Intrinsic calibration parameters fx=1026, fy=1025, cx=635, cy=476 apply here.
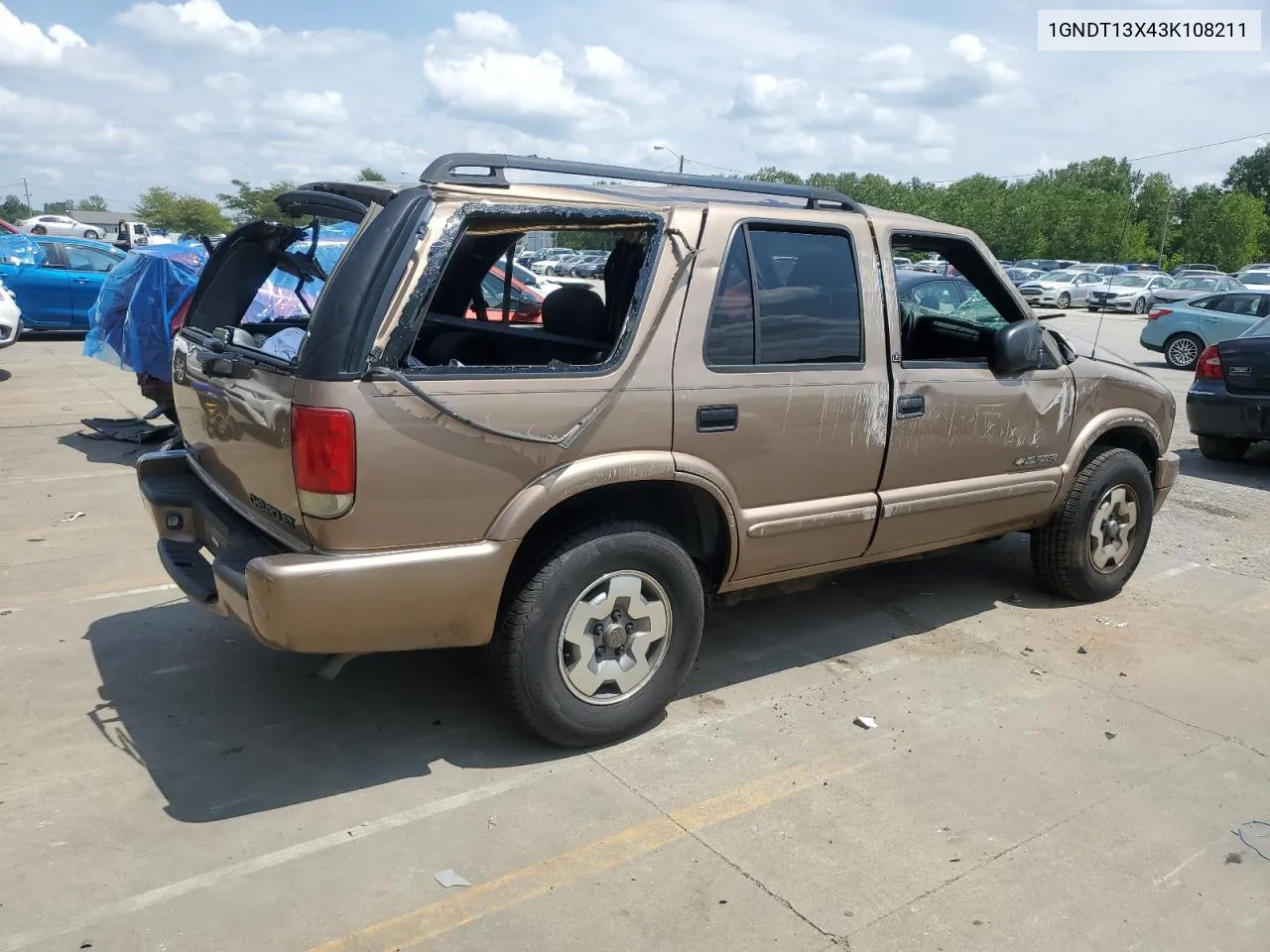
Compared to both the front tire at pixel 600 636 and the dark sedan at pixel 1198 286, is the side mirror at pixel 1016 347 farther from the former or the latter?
the dark sedan at pixel 1198 286

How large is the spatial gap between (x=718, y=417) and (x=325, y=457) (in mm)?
1432

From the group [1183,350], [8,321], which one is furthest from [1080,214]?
[8,321]

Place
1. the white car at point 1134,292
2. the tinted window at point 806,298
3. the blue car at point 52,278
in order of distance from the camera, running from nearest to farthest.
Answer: the tinted window at point 806,298 < the blue car at point 52,278 < the white car at point 1134,292

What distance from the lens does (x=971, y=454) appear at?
15.3ft

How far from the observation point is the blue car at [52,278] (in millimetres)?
15883

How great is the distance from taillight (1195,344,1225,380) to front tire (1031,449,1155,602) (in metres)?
4.53

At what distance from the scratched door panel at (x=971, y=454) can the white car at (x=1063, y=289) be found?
106ft

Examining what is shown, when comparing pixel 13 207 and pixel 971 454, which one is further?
pixel 13 207

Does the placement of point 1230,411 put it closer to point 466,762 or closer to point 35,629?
point 466,762

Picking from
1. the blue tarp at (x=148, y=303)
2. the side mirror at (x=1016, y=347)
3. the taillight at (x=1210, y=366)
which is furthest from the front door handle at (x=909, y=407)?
the taillight at (x=1210, y=366)

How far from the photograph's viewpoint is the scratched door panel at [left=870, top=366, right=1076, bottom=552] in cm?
441

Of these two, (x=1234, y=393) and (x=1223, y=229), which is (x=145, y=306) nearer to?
(x=1234, y=393)

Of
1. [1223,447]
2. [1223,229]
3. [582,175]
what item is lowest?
[1223,447]

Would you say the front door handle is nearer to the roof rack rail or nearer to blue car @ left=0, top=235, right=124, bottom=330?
the roof rack rail
